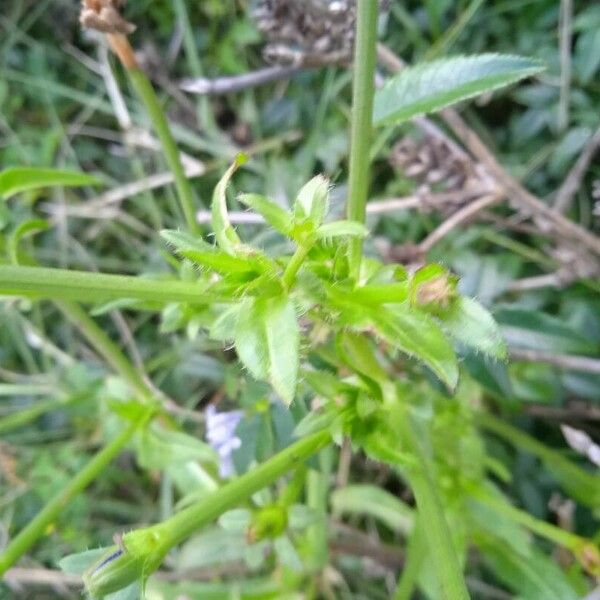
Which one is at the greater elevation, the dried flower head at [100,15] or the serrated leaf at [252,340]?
Answer: the dried flower head at [100,15]

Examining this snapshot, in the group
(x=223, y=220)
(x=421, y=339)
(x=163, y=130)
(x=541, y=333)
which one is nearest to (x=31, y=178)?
(x=163, y=130)

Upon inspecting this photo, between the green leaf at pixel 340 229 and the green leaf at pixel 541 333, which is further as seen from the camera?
the green leaf at pixel 541 333

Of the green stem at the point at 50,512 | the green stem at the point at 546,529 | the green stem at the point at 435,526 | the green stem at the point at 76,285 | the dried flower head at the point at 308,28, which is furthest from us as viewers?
the dried flower head at the point at 308,28

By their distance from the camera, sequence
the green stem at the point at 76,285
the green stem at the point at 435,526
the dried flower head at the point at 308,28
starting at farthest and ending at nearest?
the dried flower head at the point at 308,28
the green stem at the point at 435,526
the green stem at the point at 76,285

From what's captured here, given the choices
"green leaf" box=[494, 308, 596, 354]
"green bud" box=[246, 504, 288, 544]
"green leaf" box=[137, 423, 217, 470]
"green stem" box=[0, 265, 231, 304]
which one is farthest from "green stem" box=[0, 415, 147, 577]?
"green leaf" box=[494, 308, 596, 354]

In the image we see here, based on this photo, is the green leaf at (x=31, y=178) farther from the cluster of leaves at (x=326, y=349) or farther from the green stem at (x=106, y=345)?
the green stem at (x=106, y=345)

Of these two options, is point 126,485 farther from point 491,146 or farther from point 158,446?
point 491,146

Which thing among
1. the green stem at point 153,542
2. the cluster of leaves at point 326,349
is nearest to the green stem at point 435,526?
the cluster of leaves at point 326,349
